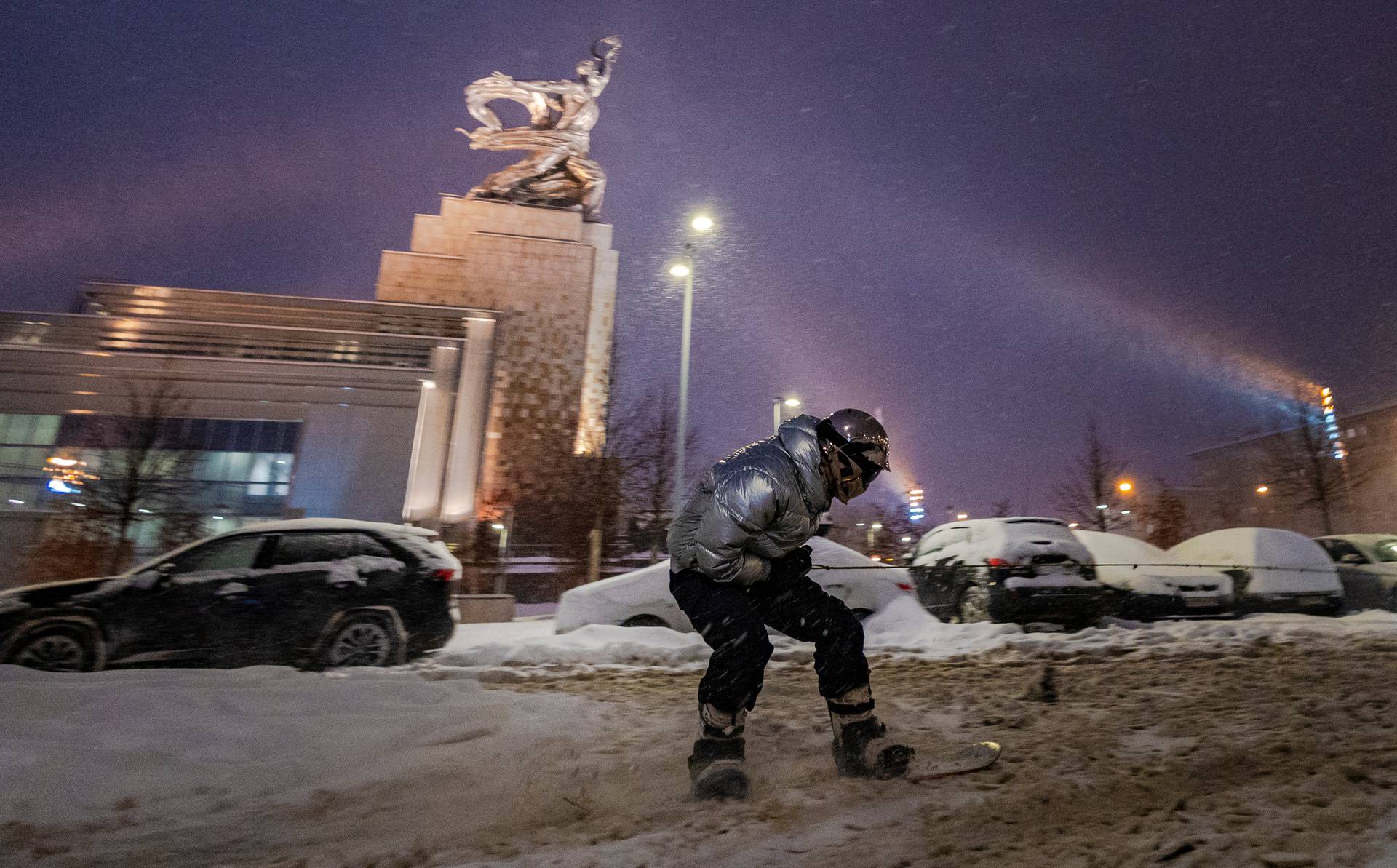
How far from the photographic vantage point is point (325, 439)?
29297 mm

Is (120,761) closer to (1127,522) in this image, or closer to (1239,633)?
(1239,633)

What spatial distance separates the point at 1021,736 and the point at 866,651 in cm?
410

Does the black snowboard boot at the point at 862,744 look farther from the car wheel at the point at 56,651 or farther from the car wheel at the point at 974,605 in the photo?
the car wheel at the point at 56,651

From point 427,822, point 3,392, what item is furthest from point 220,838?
point 3,392

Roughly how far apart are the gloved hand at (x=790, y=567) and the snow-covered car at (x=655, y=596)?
5011 mm

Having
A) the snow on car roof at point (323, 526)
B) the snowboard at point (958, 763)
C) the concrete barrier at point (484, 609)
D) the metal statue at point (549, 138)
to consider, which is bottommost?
the snowboard at point (958, 763)

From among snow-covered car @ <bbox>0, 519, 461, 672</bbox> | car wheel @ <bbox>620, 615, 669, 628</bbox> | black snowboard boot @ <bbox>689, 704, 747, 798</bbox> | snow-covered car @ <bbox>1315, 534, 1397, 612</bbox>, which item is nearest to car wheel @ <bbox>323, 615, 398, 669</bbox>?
snow-covered car @ <bbox>0, 519, 461, 672</bbox>

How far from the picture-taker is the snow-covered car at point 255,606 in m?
6.27

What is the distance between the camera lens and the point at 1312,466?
2467 cm

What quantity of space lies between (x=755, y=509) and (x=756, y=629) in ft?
1.67

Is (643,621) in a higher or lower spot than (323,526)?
lower

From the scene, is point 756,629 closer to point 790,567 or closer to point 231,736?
point 790,567

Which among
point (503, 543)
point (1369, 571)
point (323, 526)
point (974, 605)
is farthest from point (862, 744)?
point (503, 543)

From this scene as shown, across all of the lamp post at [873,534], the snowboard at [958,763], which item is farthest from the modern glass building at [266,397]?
the snowboard at [958,763]
